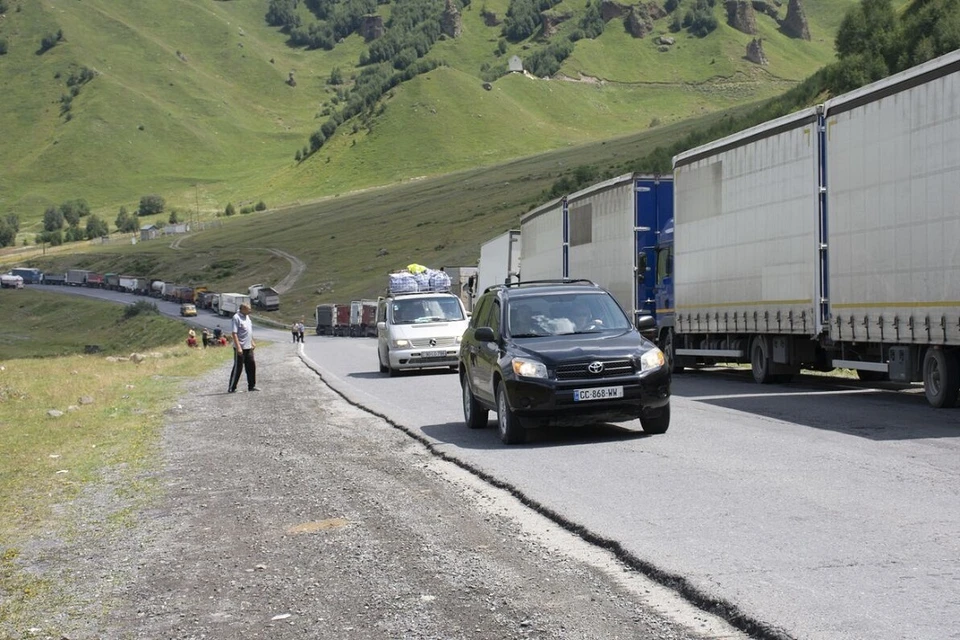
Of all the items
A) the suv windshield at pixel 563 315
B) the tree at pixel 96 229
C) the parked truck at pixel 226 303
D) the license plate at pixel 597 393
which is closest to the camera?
the license plate at pixel 597 393

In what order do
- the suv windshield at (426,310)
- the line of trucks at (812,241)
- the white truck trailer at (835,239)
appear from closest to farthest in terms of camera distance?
the white truck trailer at (835,239) → the line of trucks at (812,241) → the suv windshield at (426,310)

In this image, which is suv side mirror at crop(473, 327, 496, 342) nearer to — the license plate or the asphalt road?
the asphalt road

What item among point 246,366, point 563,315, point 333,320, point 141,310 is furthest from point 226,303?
point 563,315

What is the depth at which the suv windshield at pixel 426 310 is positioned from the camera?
28.8 m

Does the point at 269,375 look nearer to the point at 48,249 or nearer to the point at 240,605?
the point at 240,605

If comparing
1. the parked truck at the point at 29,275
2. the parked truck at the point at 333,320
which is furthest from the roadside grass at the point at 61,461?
the parked truck at the point at 29,275

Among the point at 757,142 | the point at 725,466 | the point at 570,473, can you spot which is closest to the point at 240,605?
the point at 570,473

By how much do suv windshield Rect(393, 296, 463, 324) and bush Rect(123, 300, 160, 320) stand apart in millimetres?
80068

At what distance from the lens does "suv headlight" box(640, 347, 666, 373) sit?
13.1 m

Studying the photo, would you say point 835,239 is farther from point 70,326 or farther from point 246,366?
point 70,326

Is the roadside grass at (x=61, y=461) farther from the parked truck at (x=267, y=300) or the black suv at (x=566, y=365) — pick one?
the parked truck at (x=267, y=300)

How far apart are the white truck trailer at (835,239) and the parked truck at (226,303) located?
77393 mm

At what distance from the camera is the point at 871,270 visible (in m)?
16.7

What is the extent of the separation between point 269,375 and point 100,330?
260 ft
